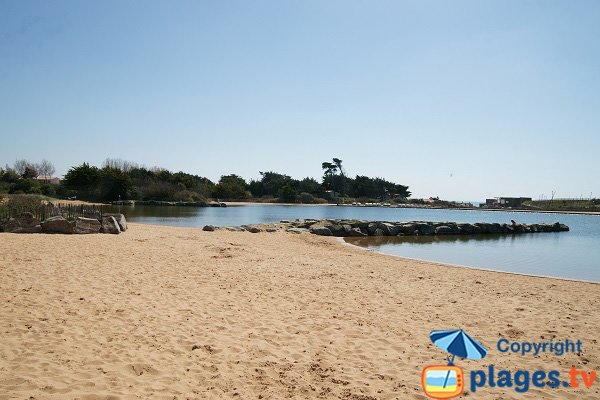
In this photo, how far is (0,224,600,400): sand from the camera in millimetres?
4195

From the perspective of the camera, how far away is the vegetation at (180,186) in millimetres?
60312

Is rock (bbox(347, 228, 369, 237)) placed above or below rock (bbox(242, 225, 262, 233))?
below

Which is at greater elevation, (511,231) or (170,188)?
(170,188)

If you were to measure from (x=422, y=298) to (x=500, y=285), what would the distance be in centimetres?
328

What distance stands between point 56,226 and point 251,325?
13.7m

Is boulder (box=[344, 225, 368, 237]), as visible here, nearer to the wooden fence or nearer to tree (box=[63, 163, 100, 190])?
the wooden fence

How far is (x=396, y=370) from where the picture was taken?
15.5ft

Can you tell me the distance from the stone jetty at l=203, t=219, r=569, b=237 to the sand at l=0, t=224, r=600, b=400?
12.3m

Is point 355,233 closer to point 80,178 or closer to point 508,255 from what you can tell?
point 508,255

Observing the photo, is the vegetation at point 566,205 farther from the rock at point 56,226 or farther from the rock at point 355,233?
the rock at point 56,226

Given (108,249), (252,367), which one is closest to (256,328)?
(252,367)

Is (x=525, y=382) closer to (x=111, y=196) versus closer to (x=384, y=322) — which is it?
(x=384, y=322)

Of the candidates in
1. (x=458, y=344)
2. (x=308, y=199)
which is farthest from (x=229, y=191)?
(x=458, y=344)

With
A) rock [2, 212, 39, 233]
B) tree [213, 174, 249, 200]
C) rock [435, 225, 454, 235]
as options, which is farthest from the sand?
tree [213, 174, 249, 200]
